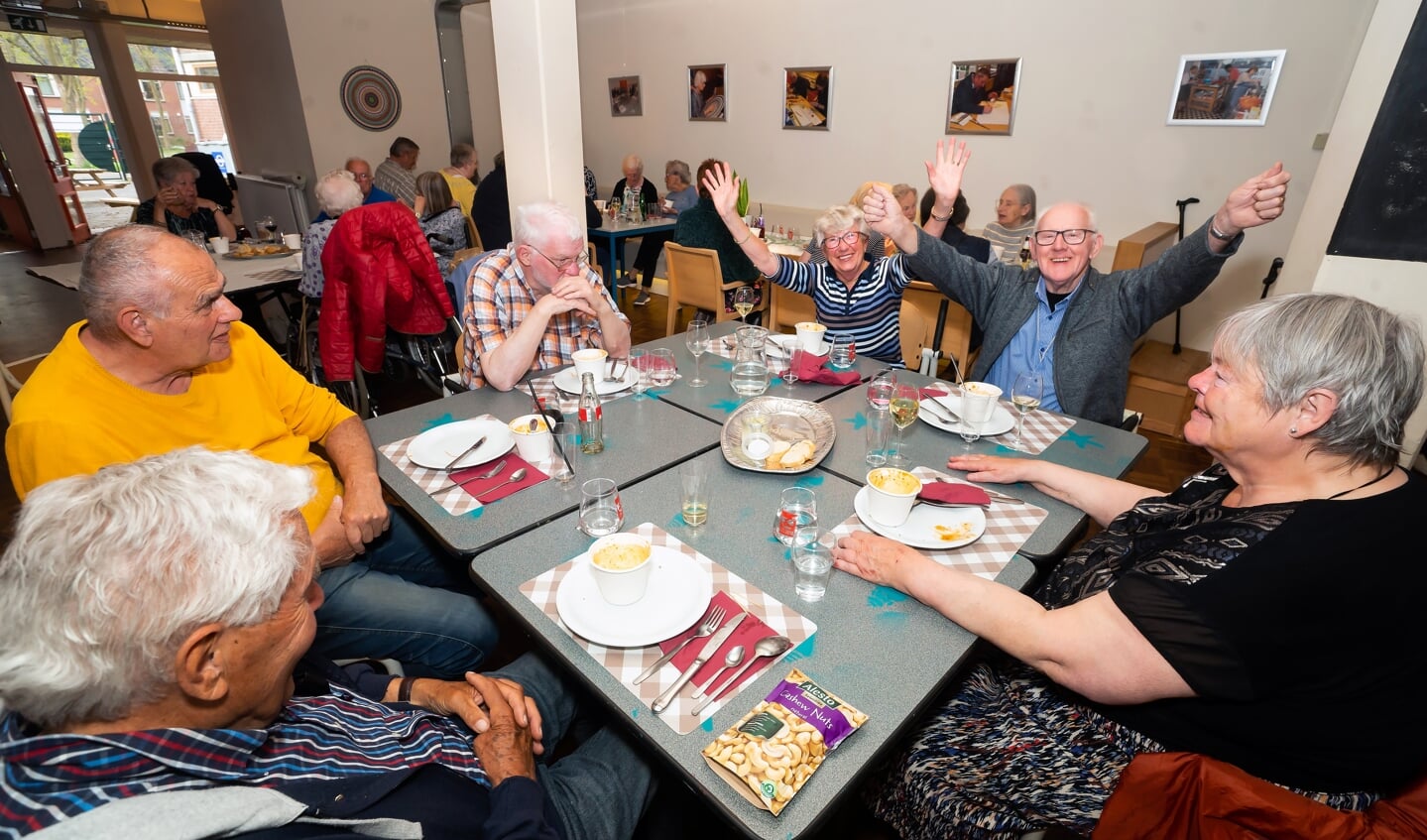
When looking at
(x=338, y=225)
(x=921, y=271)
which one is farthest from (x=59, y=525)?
(x=338, y=225)

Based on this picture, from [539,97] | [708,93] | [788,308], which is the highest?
[708,93]

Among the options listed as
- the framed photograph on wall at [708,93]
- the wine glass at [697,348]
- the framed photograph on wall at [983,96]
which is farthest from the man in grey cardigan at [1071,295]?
the framed photograph on wall at [708,93]

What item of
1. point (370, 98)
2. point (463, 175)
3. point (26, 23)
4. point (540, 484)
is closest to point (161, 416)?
point (540, 484)

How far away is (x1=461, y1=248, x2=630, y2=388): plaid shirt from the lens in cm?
241

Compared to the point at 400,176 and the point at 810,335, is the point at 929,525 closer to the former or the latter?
the point at 810,335

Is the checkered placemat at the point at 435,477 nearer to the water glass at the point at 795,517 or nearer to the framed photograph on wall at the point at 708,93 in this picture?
the water glass at the point at 795,517

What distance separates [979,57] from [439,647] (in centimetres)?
626

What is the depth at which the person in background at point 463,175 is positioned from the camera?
20.9ft

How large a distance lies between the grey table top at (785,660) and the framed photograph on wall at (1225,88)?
16.7ft

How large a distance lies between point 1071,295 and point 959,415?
844 millimetres

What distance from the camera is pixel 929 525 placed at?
1482mm

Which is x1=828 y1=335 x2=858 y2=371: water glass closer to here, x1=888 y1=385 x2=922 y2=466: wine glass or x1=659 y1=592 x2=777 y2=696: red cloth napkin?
x1=888 y1=385 x2=922 y2=466: wine glass

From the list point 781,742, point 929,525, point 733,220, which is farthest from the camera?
point 733,220

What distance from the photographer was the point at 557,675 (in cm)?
152
